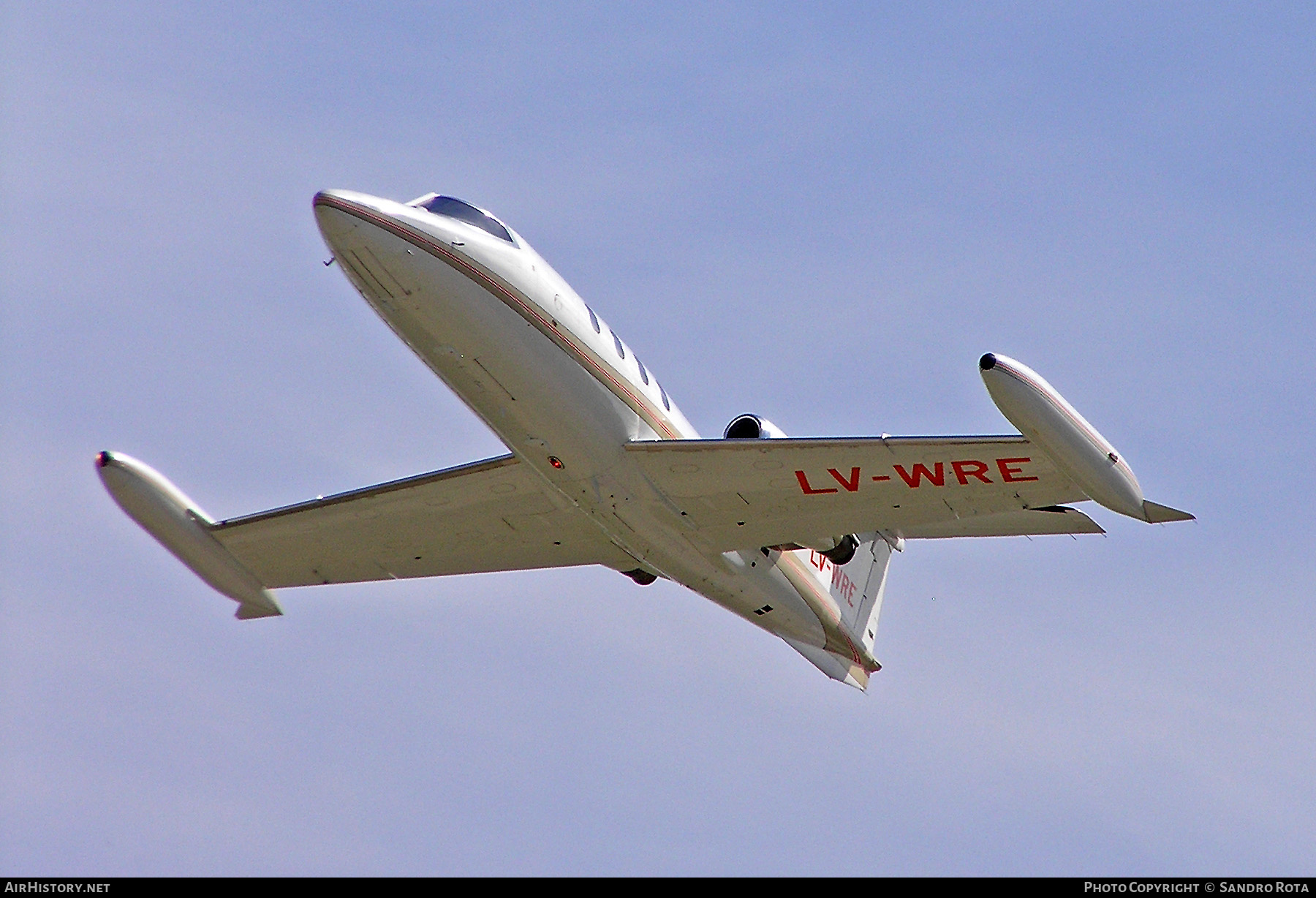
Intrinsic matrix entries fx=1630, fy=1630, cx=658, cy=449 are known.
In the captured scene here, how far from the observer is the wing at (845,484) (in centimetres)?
2212

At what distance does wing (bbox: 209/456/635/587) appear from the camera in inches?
1001

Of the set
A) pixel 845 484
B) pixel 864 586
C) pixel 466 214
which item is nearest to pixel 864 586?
pixel 864 586

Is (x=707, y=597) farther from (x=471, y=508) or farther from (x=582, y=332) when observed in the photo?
(x=582, y=332)

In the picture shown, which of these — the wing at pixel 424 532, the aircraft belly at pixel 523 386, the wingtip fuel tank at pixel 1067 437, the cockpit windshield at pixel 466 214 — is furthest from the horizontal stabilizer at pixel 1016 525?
the cockpit windshield at pixel 466 214

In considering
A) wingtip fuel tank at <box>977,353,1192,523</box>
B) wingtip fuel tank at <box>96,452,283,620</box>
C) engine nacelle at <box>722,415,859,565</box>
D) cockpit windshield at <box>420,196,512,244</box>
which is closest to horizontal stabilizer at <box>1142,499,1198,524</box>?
wingtip fuel tank at <box>977,353,1192,523</box>

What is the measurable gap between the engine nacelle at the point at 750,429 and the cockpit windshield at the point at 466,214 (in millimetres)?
4616

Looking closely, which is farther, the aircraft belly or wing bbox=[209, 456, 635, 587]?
wing bbox=[209, 456, 635, 587]

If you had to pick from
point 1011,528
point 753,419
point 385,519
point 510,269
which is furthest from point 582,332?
point 1011,528

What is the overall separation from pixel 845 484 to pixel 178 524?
11342mm

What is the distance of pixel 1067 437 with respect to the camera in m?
20.1

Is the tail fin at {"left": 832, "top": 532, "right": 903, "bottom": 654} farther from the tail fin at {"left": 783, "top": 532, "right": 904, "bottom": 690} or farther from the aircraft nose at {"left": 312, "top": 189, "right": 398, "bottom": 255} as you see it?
the aircraft nose at {"left": 312, "top": 189, "right": 398, "bottom": 255}

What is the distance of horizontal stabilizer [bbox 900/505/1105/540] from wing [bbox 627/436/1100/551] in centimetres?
3

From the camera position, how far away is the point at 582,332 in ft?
74.0

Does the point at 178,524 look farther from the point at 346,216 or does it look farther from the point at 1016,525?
the point at 1016,525
